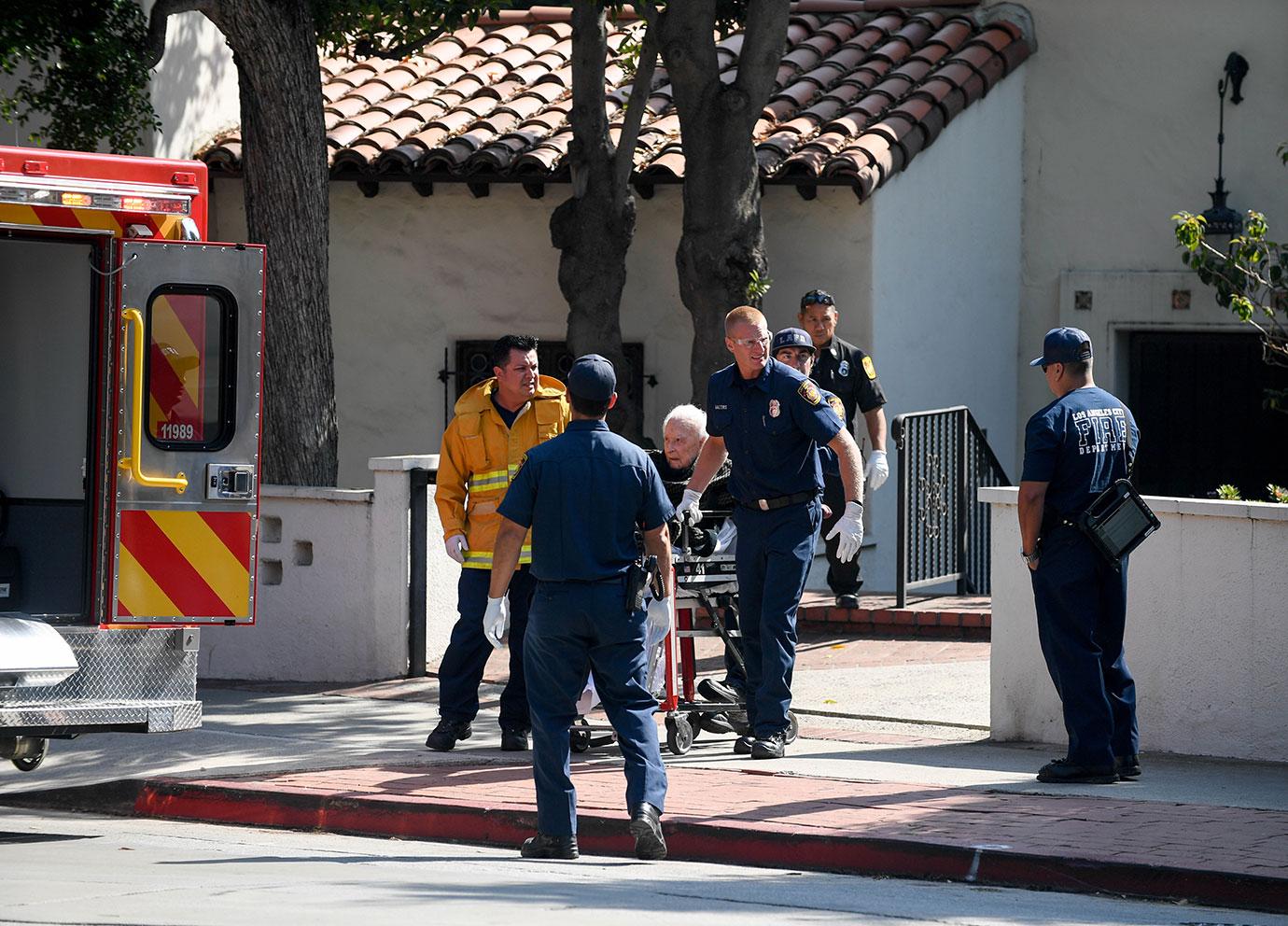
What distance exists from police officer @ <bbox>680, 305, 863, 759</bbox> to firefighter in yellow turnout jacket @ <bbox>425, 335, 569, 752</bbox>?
0.85 metres

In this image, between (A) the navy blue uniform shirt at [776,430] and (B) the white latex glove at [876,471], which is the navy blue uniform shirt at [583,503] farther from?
(B) the white latex glove at [876,471]

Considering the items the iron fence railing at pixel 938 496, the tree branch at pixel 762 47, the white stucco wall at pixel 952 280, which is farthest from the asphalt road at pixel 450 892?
the white stucco wall at pixel 952 280

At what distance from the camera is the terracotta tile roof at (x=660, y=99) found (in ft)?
49.2

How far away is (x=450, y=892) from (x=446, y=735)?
A: 8.74 feet

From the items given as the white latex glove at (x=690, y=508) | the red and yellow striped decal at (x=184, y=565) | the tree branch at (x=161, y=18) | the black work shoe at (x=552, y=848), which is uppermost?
the tree branch at (x=161, y=18)

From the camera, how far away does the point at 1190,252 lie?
589 inches

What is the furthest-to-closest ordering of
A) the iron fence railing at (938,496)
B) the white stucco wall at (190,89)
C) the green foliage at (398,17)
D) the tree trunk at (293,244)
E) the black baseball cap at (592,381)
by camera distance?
1. the white stucco wall at (190,89)
2. the iron fence railing at (938,496)
3. the green foliage at (398,17)
4. the tree trunk at (293,244)
5. the black baseball cap at (592,381)

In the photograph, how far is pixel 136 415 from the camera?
834 cm

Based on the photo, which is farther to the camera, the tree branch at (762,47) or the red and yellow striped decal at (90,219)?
the tree branch at (762,47)

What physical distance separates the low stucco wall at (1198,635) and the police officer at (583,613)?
267cm

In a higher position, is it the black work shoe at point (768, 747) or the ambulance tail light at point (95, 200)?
the ambulance tail light at point (95, 200)

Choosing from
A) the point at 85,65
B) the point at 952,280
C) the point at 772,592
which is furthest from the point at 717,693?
the point at 952,280

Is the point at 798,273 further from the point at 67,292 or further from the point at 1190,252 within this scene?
the point at 67,292

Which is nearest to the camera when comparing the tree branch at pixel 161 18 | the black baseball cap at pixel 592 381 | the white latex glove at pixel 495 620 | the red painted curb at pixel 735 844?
the red painted curb at pixel 735 844
